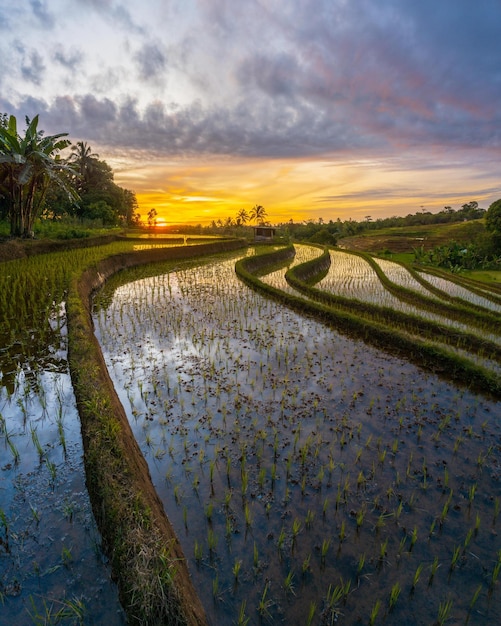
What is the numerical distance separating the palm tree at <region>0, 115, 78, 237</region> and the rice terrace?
32.2 ft

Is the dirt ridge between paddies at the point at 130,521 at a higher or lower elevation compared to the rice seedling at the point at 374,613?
higher

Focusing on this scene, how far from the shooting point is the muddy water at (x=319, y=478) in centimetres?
237

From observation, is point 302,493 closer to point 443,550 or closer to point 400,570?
point 400,570

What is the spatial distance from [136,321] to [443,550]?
7140 mm

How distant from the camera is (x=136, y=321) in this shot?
8.09 m

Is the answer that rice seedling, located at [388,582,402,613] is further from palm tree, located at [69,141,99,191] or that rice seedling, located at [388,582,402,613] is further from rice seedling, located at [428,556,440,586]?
palm tree, located at [69,141,99,191]

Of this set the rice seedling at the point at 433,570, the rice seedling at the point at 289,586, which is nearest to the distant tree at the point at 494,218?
the rice seedling at the point at 433,570

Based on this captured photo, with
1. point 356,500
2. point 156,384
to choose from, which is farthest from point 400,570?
point 156,384

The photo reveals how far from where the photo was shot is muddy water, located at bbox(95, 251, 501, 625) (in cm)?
237

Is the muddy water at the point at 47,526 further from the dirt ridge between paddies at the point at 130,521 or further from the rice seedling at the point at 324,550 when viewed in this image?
the rice seedling at the point at 324,550

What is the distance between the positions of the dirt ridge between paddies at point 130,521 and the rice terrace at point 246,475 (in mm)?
14

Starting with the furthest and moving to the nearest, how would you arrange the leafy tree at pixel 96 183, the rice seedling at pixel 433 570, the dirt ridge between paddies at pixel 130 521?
the leafy tree at pixel 96 183 → the rice seedling at pixel 433 570 → the dirt ridge between paddies at pixel 130 521

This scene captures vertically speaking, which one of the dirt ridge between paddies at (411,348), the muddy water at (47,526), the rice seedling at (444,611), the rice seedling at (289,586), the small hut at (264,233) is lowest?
the rice seedling at (444,611)

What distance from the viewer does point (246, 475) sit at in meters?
3.38
